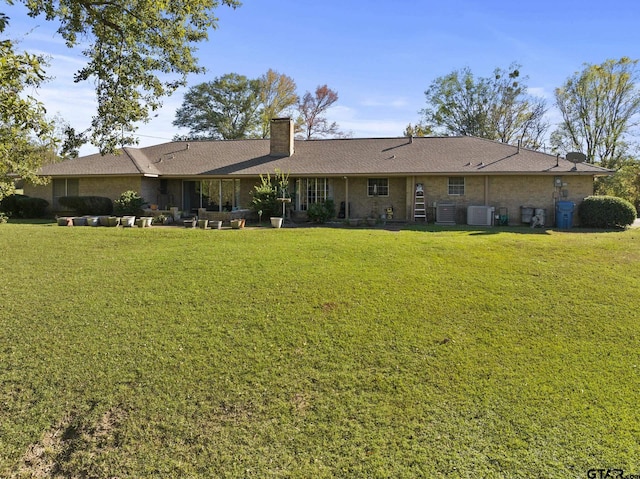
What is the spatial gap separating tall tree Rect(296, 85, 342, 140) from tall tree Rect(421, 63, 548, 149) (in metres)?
10.8

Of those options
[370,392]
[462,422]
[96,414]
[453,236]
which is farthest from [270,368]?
[453,236]

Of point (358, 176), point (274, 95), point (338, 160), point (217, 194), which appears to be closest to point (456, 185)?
point (358, 176)

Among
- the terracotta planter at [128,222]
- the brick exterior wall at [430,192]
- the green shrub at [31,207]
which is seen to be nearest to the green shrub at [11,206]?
the green shrub at [31,207]

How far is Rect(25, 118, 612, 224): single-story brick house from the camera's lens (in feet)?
56.4

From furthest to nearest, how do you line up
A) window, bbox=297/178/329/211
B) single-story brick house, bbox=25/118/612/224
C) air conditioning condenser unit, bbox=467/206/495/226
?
window, bbox=297/178/329/211 < single-story brick house, bbox=25/118/612/224 < air conditioning condenser unit, bbox=467/206/495/226

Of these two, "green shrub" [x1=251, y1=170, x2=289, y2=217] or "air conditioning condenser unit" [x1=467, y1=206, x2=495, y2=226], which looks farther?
"green shrub" [x1=251, y1=170, x2=289, y2=217]

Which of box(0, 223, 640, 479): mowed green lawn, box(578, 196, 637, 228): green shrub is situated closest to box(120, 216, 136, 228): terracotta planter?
box(0, 223, 640, 479): mowed green lawn

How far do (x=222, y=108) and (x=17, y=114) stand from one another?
37.2m

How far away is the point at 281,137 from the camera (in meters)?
21.2

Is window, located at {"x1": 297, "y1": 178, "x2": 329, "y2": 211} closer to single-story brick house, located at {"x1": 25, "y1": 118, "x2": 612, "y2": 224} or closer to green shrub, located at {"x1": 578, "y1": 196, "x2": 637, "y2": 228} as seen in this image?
single-story brick house, located at {"x1": 25, "y1": 118, "x2": 612, "y2": 224}

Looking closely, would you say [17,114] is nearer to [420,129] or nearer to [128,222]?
[128,222]

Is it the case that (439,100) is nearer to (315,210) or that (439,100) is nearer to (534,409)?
(315,210)

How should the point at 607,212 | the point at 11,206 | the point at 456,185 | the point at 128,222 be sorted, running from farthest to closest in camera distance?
the point at 11,206 < the point at 456,185 < the point at 607,212 < the point at 128,222

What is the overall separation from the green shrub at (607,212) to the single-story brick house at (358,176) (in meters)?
0.92
